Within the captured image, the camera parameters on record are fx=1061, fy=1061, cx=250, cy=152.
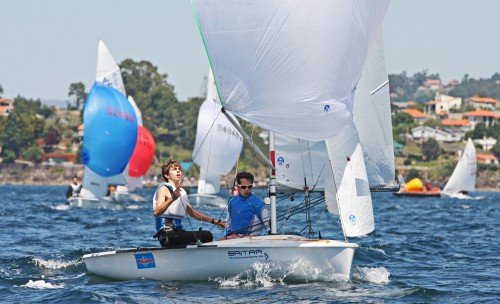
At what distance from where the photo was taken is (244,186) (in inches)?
606

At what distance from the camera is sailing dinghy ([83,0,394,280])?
14586mm

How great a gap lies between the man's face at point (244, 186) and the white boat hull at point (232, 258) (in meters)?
0.76

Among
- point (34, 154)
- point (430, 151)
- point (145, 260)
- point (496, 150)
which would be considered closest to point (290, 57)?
point (145, 260)

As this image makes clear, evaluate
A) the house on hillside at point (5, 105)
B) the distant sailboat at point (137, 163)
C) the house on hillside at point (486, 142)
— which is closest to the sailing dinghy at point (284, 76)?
the distant sailboat at point (137, 163)

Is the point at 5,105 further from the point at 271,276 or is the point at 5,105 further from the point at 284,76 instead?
the point at 284,76

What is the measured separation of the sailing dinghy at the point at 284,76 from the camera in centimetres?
1459

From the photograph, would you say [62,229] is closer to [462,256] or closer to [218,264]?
[462,256]

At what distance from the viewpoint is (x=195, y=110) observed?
150000mm

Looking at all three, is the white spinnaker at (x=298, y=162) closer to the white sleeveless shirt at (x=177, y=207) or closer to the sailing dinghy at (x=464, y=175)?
the white sleeveless shirt at (x=177, y=207)

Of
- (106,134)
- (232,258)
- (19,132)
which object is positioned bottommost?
(232,258)

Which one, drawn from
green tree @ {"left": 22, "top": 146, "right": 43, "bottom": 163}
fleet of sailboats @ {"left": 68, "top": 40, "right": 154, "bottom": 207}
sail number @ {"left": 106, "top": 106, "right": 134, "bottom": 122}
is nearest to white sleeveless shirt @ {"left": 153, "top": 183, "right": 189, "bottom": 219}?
fleet of sailboats @ {"left": 68, "top": 40, "right": 154, "bottom": 207}

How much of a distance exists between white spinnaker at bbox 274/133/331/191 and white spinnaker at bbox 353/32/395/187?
81 centimetres

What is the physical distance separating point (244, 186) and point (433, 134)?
144102 millimetres

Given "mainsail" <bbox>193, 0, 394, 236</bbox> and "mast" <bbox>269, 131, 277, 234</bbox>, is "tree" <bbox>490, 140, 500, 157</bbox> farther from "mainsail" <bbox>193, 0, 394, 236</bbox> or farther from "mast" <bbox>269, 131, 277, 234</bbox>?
"mainsail" <bbox>193, 0, 394, 236</bbox>
